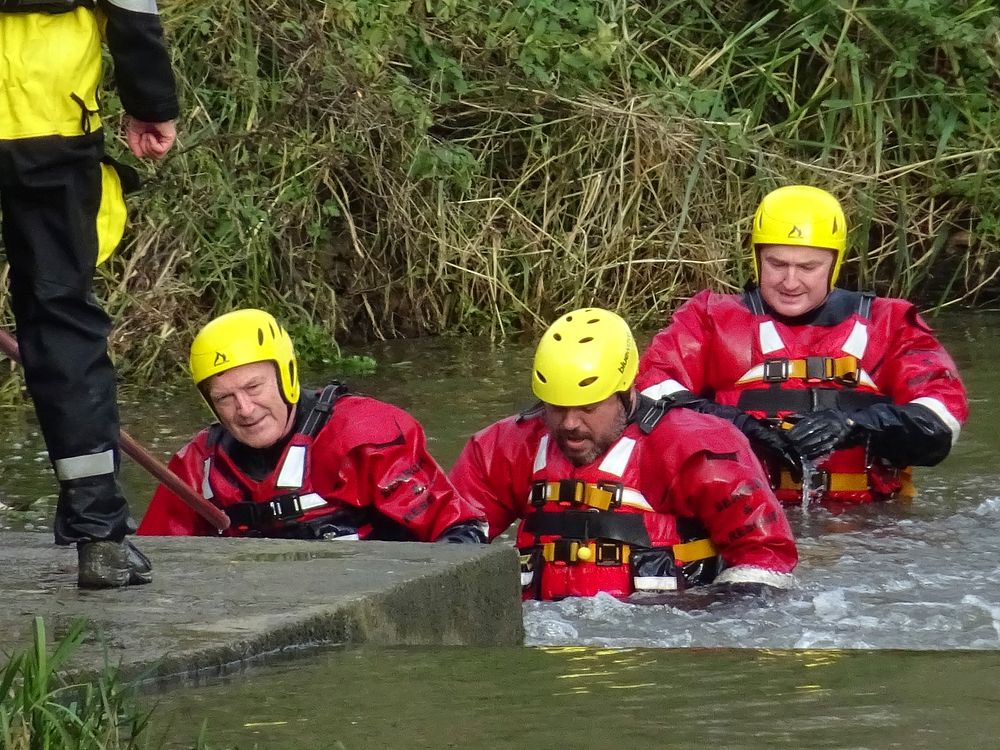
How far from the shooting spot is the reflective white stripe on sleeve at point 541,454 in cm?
658

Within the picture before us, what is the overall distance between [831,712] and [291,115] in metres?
8.80

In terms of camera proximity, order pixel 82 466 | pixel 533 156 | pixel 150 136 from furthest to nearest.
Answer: pixel 533 156 < pixel 150 136 < pixel 82 466

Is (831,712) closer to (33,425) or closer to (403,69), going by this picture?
(33,425)

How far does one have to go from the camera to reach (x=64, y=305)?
436cm

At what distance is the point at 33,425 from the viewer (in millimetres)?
10227

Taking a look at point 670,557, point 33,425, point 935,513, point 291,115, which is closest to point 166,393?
point 33,425

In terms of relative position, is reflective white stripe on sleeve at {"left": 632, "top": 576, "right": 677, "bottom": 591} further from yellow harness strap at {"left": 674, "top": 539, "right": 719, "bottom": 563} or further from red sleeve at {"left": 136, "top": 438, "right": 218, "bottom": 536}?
red sleeve at {"left": 136, "top": 438, "right": 218, "bottom": 536}

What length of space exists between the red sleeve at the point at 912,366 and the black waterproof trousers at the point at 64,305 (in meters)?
4.64

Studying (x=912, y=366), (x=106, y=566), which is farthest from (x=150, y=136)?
(x=912, y=366)

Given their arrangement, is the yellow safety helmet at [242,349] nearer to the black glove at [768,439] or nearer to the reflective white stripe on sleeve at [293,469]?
the reflective white stripe on sleeve at [293,469]

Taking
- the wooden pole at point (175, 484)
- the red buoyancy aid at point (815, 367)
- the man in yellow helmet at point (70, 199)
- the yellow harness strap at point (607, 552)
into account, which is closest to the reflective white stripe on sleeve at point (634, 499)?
the yellow harness strap at point (607, 552)

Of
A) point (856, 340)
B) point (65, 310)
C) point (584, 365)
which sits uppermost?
point (65, 310)

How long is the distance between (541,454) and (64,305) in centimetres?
254

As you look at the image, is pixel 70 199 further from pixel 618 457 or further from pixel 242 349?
pixel 618 457
